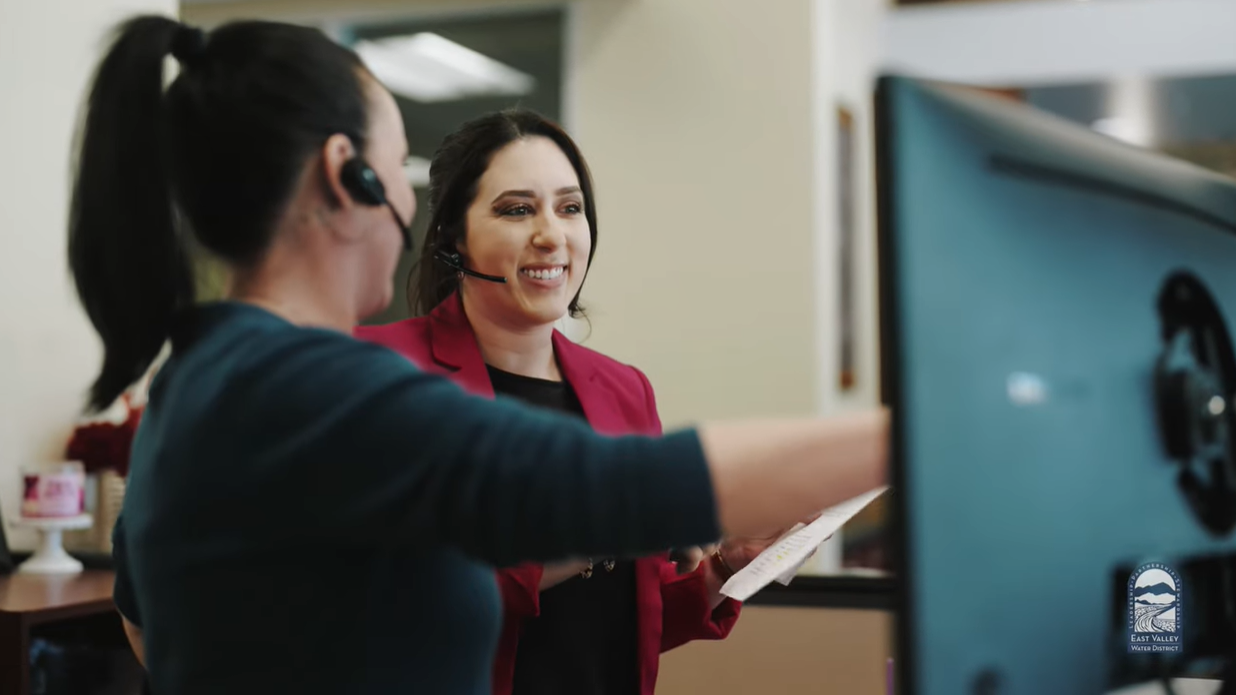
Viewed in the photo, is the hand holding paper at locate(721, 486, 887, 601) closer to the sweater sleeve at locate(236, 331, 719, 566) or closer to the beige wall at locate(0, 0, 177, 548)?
the sweater sleeve at locate(236, 331, 719, 566)

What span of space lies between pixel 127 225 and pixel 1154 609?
74cm

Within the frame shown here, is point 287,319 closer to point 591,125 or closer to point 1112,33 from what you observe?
point 591,125

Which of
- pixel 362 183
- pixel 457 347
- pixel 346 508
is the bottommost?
pixel 346 508

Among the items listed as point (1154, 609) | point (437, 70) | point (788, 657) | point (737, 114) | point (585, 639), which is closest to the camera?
point (1154, 609)

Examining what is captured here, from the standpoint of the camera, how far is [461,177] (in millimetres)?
1603

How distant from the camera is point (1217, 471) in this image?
0.81 metres

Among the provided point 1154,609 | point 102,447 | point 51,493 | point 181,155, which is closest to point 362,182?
point 181,155

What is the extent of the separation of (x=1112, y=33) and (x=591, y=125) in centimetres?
235

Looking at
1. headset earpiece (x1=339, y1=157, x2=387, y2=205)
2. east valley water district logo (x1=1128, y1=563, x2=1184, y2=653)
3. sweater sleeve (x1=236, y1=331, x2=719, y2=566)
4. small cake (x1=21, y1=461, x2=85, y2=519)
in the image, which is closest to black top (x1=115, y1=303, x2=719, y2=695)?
sweater sleeve (x1=236, y1=331, x2=719, y2=566)

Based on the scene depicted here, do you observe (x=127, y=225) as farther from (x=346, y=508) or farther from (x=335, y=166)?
(x=346, y=508)

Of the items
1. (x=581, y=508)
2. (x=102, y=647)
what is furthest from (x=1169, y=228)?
(x=102, y=647)

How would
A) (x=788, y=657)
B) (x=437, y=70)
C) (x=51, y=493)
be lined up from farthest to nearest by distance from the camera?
1. (x=437, y=70)
2. (x=51, y=493)
3. (x=788, y=657)

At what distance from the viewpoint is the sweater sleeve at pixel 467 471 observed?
2.22 feet

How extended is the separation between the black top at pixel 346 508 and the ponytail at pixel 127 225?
47mm
